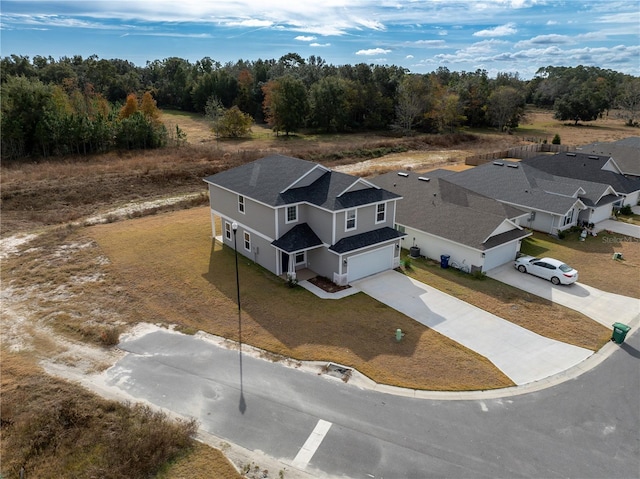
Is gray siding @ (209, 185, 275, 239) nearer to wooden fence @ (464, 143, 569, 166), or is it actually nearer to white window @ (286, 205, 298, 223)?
white window @ (286, 205, 298, 223)

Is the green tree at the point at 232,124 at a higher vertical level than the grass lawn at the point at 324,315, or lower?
higher

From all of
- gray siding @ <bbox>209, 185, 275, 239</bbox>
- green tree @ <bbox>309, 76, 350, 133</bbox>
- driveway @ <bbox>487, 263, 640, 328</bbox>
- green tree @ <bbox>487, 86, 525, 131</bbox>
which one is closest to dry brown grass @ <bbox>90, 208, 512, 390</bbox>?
gray siding @ <bbox>209, 185, 275, 239</bbox>

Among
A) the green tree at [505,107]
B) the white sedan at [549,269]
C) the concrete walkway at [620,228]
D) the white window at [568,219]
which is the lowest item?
the concrete walkway at [620,228]

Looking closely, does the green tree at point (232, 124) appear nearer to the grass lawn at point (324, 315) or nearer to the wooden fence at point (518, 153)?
the wooden fence at point (518, 153)

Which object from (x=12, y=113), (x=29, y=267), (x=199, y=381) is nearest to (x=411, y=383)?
(x=199, y=381)

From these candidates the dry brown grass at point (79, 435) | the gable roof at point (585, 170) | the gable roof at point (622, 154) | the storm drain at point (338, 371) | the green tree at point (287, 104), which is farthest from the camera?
the green tree at point (287, 104)

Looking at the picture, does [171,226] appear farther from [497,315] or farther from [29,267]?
[497,315]

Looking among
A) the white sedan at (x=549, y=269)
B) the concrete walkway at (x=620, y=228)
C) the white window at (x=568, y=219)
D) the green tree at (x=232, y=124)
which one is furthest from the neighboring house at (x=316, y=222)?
the green tree at (x=232, y=124)
